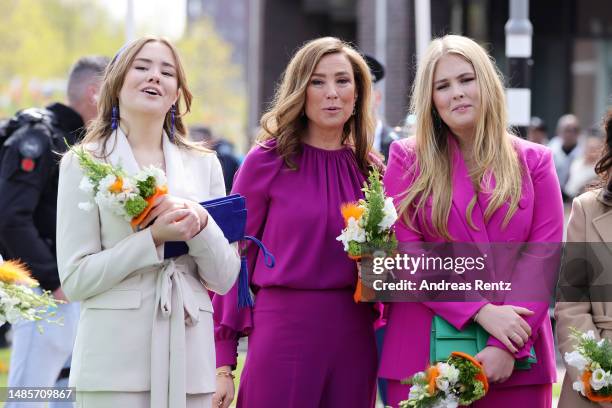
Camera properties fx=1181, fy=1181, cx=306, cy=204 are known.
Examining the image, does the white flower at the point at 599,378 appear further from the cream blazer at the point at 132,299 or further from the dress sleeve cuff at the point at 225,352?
the dress sleeve cuff at the point at 225,352

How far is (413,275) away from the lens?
16.3 feet

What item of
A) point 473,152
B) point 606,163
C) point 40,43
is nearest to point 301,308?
point 473,152

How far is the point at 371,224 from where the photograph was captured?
477 cm

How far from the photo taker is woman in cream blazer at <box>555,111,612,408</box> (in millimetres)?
4969

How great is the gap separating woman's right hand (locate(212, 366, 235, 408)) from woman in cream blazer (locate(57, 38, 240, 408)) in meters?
0.48

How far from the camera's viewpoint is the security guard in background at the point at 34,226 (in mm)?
7016

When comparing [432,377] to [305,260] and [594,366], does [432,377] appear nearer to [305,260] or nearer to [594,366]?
[594,366]

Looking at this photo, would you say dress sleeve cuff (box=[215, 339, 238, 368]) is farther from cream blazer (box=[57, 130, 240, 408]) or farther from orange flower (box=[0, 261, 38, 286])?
orange flower (box=[0, 261, 38, 286])

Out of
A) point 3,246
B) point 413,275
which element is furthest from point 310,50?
point 3,246

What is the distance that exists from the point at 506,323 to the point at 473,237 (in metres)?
0.39

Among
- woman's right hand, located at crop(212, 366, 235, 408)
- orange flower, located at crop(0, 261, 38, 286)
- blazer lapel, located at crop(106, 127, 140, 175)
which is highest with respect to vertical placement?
blazer lapel, located at crop(106, 127, 140, 175)

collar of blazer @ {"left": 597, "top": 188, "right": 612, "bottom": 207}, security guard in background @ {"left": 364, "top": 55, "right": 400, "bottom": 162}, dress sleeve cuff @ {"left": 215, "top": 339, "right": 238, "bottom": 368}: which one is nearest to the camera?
collar of blazer @ {"left": 597, "top": 188, "right": 612, "bottom": 207}

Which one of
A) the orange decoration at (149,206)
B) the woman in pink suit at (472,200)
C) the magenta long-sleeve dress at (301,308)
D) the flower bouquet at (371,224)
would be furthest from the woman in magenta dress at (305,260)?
the orange decoration at (149,206)

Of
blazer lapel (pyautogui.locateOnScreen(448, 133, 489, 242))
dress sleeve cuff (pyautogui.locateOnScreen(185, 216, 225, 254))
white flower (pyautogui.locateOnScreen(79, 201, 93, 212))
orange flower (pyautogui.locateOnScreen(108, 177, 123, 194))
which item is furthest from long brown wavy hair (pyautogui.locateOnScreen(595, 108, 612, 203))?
white flower (pyautogui.locateOnScreen(79, 201, 93, 212))
